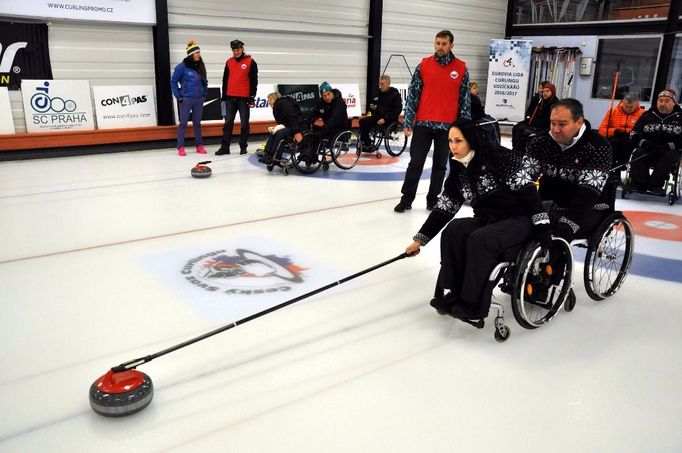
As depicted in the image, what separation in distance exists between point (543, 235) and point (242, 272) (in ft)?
5.56

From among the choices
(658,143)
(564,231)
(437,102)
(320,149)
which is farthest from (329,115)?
(564,231)

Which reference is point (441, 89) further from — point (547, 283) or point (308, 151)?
point (547, 283)

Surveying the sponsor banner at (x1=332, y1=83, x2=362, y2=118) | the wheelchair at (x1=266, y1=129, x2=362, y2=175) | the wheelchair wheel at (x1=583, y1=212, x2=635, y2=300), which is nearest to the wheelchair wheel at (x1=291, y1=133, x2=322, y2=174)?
the wheelchair at (x1=266, y1=129, x2=362, y2=175)

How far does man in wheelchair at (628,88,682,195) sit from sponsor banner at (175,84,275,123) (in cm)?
516

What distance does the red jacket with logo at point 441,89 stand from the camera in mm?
4250

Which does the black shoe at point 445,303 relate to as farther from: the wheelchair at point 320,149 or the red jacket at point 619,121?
the red jacket at point 619,121

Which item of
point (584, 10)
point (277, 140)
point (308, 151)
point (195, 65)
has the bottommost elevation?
point (308, 151)

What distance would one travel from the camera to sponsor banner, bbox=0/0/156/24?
648 cm

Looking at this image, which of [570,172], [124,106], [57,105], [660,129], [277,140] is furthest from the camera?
[124,106]

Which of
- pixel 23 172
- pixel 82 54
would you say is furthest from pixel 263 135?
pixel 23 172

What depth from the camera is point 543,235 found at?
2256 millimetres

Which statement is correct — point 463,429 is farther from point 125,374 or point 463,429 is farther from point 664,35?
point 664,35

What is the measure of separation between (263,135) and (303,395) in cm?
721

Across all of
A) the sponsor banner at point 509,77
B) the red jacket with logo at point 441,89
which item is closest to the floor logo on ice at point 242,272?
the red jacket with logo at point 441,89
